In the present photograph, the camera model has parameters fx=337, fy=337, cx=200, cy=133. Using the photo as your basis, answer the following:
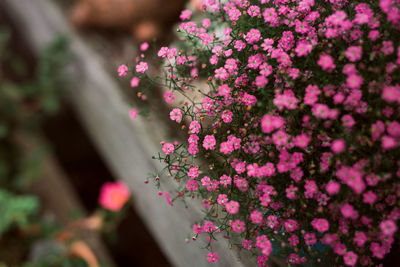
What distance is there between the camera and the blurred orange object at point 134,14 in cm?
136

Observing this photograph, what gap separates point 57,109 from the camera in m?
1.49

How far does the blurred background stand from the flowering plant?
1.97 ft

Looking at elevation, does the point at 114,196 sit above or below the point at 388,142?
above

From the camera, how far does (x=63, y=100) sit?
1.74 m

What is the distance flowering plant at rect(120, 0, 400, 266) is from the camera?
0.48m

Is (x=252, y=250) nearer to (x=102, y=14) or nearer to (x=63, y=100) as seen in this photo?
(x=102, y=14)

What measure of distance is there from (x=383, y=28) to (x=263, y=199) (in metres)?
0.32

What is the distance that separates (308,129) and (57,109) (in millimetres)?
1262

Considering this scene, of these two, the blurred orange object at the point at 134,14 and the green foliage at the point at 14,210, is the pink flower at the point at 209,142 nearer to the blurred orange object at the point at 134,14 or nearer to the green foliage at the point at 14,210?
the green foliage at the point at 14,210

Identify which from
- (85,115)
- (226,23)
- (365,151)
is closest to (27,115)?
(85,115)

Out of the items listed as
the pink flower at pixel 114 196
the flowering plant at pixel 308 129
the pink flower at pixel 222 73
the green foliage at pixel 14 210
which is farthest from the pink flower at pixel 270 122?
the pink flower at pixel 114 196

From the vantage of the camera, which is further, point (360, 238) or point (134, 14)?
point (134, 14)

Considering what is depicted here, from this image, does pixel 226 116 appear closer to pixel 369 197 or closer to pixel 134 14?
pixel 369 197

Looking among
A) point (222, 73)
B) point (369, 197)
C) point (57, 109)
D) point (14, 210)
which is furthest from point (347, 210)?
point (57, 109)
